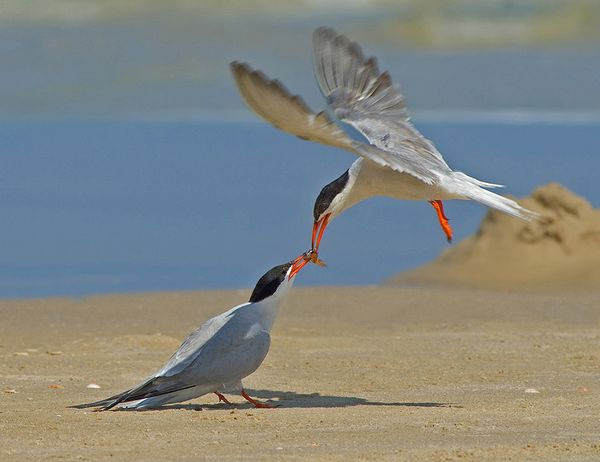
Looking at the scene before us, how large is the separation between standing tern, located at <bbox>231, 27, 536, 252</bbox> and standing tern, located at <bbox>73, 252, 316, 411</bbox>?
52 cm

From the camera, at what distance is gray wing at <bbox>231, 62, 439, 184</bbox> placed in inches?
287

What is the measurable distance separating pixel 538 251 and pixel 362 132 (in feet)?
23.7

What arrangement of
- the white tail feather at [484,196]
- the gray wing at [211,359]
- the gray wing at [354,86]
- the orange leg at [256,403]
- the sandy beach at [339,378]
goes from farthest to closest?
the gray wing at [354,86] → the white tail feather at [484,196] → the orange leg at [256,403] → the gray wing at [211,359] → the sandy beach at [339,378]

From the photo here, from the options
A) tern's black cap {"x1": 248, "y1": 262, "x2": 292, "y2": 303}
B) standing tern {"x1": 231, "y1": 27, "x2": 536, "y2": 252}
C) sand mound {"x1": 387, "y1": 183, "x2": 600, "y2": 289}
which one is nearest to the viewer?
standing tern {"x1": 231, "y1": 27, "x2": 536, "y2": 252}

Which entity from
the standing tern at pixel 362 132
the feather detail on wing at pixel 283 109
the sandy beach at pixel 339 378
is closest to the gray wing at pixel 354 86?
the standing tern at pixel 362 132

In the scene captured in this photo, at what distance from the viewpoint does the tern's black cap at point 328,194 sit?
29.9ft

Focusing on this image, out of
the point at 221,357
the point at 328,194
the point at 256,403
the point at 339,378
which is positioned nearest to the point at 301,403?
the point at 256,403

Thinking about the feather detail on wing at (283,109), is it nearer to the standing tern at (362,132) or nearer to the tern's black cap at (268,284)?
the standing tern at (362,132)

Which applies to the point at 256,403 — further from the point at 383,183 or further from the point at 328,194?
the point at 383,183

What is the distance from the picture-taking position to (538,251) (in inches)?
672

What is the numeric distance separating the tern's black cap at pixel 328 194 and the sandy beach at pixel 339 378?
1170mm

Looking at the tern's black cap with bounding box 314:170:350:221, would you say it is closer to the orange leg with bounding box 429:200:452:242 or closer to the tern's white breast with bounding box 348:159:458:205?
the tern's white breast with bounding box 348:159:458:205

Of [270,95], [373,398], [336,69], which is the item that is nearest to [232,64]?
[270,95]

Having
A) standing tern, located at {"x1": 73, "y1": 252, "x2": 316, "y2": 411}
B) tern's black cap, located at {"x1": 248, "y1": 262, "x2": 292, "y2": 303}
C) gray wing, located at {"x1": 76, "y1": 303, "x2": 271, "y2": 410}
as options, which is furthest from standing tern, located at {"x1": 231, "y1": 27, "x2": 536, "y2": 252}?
gray wing, located at {"x1": 76, "y1": 303, "x2": 271, "y2": 410}
